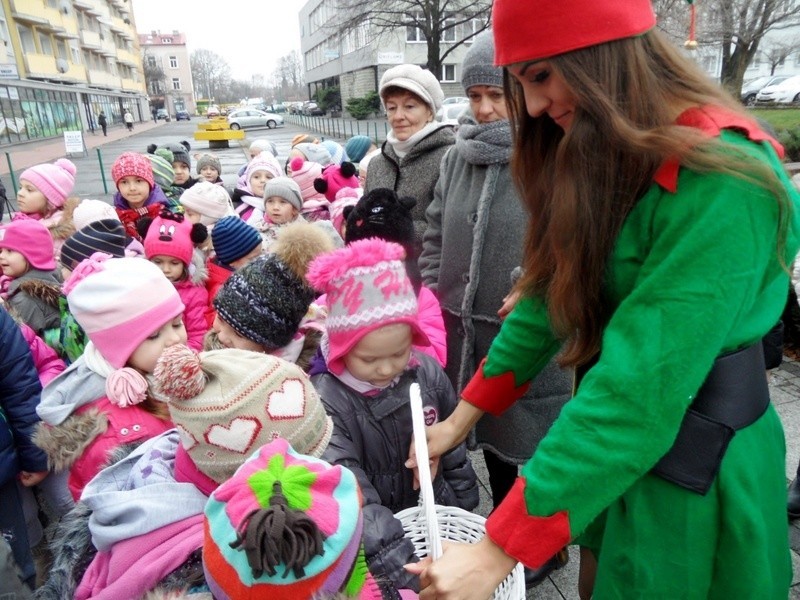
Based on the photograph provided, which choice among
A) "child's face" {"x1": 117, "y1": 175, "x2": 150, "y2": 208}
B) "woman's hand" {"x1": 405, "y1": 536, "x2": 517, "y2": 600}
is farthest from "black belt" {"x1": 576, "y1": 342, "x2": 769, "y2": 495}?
"child's face" {"x1": 117, "y1": 175, "x2": 150, "y2": 208}

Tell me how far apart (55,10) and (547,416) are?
4507cm

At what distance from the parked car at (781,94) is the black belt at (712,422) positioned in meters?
28.6

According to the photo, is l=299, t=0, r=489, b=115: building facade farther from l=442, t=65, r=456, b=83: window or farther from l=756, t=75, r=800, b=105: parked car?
l=756, t=75, r=800, b=105: parked car

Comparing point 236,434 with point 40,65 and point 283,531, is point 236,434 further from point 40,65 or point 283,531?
point 40,65

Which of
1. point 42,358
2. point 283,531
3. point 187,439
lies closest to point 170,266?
point 42,358

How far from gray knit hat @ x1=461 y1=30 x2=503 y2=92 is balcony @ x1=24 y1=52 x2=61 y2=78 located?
3723 centimetres

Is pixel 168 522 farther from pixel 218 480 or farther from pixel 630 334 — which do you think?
pixel 630 334

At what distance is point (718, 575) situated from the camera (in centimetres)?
117

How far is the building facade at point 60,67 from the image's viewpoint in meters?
28.0

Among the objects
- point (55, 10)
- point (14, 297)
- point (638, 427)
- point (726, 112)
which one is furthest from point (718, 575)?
point (55, 10)

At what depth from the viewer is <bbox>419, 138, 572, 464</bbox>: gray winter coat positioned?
2.22m

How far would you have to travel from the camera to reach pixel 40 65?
32969 millimetres

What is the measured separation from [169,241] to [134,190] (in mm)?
1770

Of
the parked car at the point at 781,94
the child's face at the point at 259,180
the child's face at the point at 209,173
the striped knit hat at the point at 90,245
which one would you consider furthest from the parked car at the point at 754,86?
the striped knit hat at the point at 90,245
